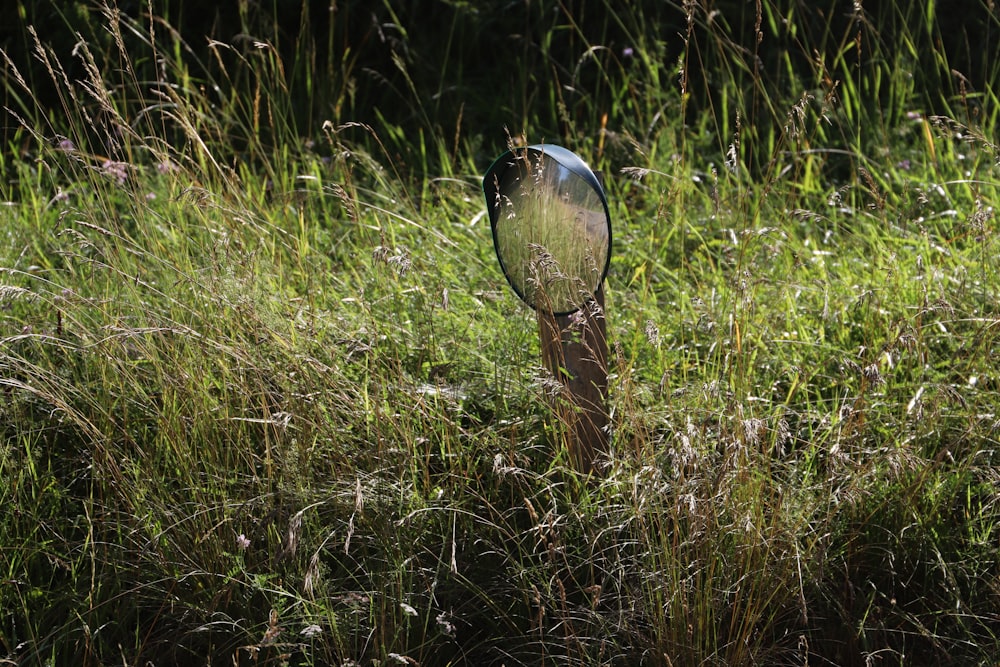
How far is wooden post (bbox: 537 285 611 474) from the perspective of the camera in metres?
2.14

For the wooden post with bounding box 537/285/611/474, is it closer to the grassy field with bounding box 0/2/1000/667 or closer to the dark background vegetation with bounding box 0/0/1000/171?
the grassy field with bounding box 0/2/1000/667

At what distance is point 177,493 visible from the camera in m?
2.33

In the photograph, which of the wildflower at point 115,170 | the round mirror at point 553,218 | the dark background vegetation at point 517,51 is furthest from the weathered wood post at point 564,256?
the dark background vegetation at point 517,51

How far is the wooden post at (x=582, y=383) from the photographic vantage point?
84.3 inches

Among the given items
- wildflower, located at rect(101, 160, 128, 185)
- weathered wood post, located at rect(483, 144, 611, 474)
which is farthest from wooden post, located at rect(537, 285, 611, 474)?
→ wildflower, located at rect(101, 160, 128, 185)

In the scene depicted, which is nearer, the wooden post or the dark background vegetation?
the wooden post

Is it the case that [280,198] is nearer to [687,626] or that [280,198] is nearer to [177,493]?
[177,493]

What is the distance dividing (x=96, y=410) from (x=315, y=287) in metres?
0.71

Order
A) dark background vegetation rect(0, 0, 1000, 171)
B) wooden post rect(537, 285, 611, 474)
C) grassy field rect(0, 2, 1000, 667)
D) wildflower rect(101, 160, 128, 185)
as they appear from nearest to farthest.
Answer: grassy field rect(0, 2, 1000, 667) < wooden post rect(537, 285, 611, 474) < wildflower rect(101, 160, 128, 185) < dark background vegetation rect(0, 0, 1000, 171)

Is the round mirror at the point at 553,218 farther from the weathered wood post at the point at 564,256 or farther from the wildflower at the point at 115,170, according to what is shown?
the wildflower at the point at 115,170

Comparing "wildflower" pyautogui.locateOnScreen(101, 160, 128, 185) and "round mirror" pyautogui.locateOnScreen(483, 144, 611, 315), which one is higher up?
"round mirror" pyautogui.locateOnScreen(483, 144, 611, 315)

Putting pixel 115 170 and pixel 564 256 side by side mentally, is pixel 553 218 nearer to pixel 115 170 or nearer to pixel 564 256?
pixel 564 256

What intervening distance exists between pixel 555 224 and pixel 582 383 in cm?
34

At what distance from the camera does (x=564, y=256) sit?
7.08ft
